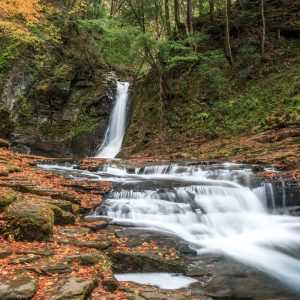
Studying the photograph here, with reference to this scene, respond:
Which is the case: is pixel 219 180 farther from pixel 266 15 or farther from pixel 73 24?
pixel 73 24

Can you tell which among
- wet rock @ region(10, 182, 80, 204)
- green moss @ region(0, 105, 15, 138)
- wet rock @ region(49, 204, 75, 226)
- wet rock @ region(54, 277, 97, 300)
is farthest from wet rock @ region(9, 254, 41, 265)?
green moss @ region(0, 105, 15, 138)

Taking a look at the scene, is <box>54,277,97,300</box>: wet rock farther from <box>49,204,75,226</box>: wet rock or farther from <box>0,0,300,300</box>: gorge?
<box>49,204,75,226</box>: wet rock

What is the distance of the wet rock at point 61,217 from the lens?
7090 mm

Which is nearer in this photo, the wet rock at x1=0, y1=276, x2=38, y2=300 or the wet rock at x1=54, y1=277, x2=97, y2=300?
the wet rock at x1=0, y1=276, x2=38, y2=300

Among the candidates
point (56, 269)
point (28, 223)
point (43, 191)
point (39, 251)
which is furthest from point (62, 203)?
point (56, 269)

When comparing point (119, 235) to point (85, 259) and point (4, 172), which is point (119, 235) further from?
point (4, 172)

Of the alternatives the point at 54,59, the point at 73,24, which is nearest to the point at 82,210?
the point at 54,59

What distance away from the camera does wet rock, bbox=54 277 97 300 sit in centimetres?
390

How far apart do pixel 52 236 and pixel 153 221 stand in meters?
2.77

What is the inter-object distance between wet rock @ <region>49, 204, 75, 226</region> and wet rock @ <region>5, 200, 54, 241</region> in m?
0.84

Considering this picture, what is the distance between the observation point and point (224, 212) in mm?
8922

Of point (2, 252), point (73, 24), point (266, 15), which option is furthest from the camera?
point (73, 24)

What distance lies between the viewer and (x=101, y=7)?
90.6ft

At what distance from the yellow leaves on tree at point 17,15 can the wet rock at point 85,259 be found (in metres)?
13.7
